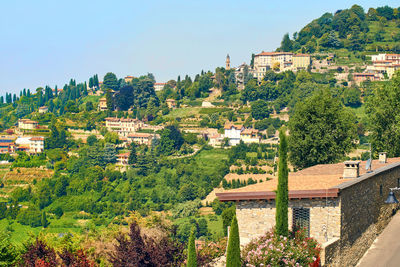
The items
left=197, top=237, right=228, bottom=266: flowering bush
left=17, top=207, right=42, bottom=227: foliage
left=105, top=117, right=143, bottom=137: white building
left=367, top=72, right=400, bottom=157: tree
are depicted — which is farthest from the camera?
left=105, top=117, right=143, bottom=137: white building

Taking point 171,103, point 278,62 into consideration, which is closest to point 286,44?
point 278,62

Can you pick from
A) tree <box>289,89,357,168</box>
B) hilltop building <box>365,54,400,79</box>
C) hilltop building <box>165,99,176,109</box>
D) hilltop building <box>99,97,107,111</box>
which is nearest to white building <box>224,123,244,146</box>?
hilltop building <box>165,99,176,109</box>

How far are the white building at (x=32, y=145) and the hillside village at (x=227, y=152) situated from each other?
31 centimetres

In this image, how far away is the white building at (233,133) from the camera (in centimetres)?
12319

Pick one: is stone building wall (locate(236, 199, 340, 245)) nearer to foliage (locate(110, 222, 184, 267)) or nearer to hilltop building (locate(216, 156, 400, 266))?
hilltop building (locate(216, 156, 400, 266))

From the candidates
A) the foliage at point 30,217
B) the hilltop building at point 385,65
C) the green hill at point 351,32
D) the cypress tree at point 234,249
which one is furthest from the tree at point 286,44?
the cypress tree at point 234,249

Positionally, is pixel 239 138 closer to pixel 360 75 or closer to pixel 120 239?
pixel 360 75

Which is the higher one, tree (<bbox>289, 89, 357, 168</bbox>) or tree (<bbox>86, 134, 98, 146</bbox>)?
tree (<bbox>289, 89, 357, 168</bbox>)

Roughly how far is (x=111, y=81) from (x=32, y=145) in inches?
2089

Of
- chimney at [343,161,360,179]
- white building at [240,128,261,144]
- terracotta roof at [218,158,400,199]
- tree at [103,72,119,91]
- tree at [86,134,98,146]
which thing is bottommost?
tree at [86,134,98,146]

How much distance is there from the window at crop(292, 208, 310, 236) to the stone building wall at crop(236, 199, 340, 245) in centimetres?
13

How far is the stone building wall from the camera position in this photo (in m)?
19.5

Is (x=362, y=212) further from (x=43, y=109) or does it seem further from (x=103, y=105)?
(x=43, y=109)

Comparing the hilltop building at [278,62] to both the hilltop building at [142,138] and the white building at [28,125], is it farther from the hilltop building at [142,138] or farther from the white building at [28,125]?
the white building at [28,125]
